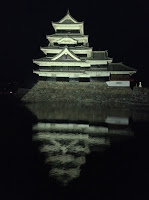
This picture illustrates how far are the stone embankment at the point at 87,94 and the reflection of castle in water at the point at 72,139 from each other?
9.27m

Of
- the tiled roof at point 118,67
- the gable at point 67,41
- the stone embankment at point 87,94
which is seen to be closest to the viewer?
the stone embankment at point 87,94

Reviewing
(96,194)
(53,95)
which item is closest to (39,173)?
(96,194)

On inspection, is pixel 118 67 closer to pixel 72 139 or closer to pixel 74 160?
pixel 72 139

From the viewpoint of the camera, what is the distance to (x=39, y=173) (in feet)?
28.3

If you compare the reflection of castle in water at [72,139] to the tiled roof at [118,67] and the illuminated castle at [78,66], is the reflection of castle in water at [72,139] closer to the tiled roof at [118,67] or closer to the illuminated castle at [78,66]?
the illuminated castle at [78,66]

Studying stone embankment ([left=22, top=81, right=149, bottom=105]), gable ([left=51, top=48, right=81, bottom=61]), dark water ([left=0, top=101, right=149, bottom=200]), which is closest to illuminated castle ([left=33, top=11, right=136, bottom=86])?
gable ([left=51, top=48, right=81, bottom=61])

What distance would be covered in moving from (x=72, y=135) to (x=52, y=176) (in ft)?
20.9

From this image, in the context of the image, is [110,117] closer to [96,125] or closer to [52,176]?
[96,125]

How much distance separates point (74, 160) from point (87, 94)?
2114cm

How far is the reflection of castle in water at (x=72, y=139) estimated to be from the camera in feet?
30.5

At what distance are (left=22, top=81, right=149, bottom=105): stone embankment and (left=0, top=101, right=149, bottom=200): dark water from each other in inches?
450

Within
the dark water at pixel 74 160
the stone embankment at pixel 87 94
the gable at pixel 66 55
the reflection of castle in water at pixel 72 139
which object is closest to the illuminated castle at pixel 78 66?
the gable at pixel 66 55

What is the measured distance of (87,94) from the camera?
3081 centimetres

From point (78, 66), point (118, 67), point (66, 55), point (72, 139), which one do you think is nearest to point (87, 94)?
point (78, 66)
